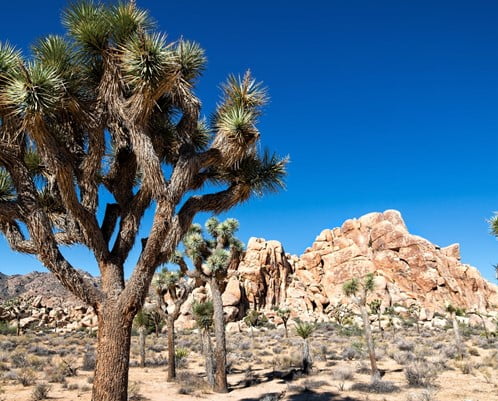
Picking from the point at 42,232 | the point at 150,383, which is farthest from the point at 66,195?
the point at 150,383

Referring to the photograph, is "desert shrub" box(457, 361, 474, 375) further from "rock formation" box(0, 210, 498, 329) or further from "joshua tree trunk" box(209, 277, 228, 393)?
"rock formation" box(0, 210, 498, 329)

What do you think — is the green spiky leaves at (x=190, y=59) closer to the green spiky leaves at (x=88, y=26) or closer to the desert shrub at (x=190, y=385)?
the green spiky leaves at (x=88, y=26)

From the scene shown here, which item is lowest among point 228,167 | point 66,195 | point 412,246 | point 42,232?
point 42,232

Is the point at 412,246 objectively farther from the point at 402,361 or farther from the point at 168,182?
the point at 168,182

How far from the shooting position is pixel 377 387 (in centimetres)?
1137

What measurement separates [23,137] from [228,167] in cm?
345

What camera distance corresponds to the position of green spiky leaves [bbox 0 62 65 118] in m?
5.23

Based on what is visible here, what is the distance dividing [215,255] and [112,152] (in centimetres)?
675

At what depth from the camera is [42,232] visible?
5379 millimetres

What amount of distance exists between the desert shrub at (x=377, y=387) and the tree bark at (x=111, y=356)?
27.7 feet

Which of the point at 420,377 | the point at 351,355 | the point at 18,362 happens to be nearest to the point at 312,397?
the point at 420,377

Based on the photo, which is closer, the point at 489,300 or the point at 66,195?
the point at 66,195

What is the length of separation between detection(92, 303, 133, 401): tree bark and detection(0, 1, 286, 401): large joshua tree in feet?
0.05

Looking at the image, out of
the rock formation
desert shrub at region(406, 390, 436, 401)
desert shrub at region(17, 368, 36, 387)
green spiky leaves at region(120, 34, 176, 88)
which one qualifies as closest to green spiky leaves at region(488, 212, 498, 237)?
desert shrub at region(406, 390, 436, 401)
